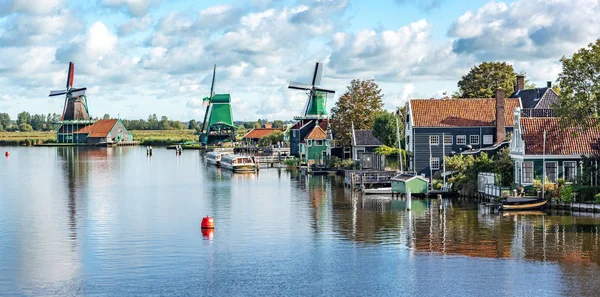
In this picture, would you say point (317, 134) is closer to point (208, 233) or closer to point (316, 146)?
point (316, 146)

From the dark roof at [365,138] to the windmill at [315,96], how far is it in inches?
1434

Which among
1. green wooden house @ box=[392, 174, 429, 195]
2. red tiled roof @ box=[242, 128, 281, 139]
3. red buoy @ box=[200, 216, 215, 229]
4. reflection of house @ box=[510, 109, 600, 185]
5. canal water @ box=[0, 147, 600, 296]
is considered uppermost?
red tiled roof @ box=[242, 128, 281, 139]

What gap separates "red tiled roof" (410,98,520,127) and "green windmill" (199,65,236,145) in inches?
4192

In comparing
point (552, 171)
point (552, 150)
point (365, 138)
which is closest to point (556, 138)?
point (552, 150)

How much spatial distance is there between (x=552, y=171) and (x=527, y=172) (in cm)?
167

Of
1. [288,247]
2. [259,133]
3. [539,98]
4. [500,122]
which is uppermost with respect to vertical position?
[539,98]

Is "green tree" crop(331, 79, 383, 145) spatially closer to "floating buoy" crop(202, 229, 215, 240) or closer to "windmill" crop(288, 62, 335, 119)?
"windmill" crop(288, 62, 335, 119)

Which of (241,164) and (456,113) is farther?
(241,164)

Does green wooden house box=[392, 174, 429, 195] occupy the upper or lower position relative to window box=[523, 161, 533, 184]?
lower

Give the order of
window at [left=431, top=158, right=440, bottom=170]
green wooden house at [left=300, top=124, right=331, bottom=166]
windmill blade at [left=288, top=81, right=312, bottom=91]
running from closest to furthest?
window at [left=431, top=158, right=440, bottom=170] → green wooden house at [left=300, top=124, right=331, bottom=166] → windmill blade at [left=288, top=81, right=312, bottom=91]

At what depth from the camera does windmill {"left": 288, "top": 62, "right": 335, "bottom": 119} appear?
138625mm

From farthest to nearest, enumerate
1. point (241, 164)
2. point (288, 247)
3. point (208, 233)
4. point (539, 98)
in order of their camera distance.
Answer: point (241, 164) → point (539, 98) → point (208, 233) → point (288, 247)

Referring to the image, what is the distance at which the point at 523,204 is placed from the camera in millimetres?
55906

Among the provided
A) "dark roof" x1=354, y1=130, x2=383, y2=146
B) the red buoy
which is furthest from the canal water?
"dark roof" x1=354, y1=130, x2=383, y2=146
